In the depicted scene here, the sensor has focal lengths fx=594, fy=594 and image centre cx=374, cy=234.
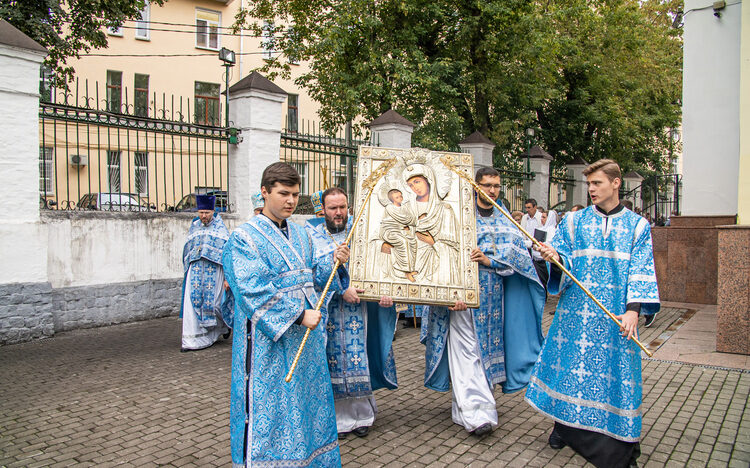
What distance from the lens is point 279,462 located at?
3104mm

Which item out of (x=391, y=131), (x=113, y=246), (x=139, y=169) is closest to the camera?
(x=139, y=169)

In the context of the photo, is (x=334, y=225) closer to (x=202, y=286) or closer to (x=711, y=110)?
(x=202, y=286)

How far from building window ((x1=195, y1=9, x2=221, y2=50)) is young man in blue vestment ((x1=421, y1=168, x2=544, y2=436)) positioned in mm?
23632

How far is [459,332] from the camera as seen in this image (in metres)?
4.57

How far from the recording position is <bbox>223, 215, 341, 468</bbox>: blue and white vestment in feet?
10.1

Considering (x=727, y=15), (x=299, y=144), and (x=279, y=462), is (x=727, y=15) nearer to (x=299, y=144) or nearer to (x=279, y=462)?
(x=299, y=144)

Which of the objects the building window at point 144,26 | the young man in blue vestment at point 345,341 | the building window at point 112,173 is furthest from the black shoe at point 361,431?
the building window at point 144,26

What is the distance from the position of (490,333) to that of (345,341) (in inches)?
47.1

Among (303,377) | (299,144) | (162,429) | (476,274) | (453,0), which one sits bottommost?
(162,429)

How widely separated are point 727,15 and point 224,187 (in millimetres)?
9811

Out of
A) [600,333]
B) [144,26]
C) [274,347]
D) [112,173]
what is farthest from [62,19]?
[600,333]

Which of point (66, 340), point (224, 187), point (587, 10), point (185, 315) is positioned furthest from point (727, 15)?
point (66, 340)

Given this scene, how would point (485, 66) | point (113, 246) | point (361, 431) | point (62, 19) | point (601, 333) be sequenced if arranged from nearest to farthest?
point (601, 333) → point (361, 431) → point (113, 246) → point (62, 19) → point (485, 66)

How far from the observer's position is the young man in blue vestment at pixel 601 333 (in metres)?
3.78
